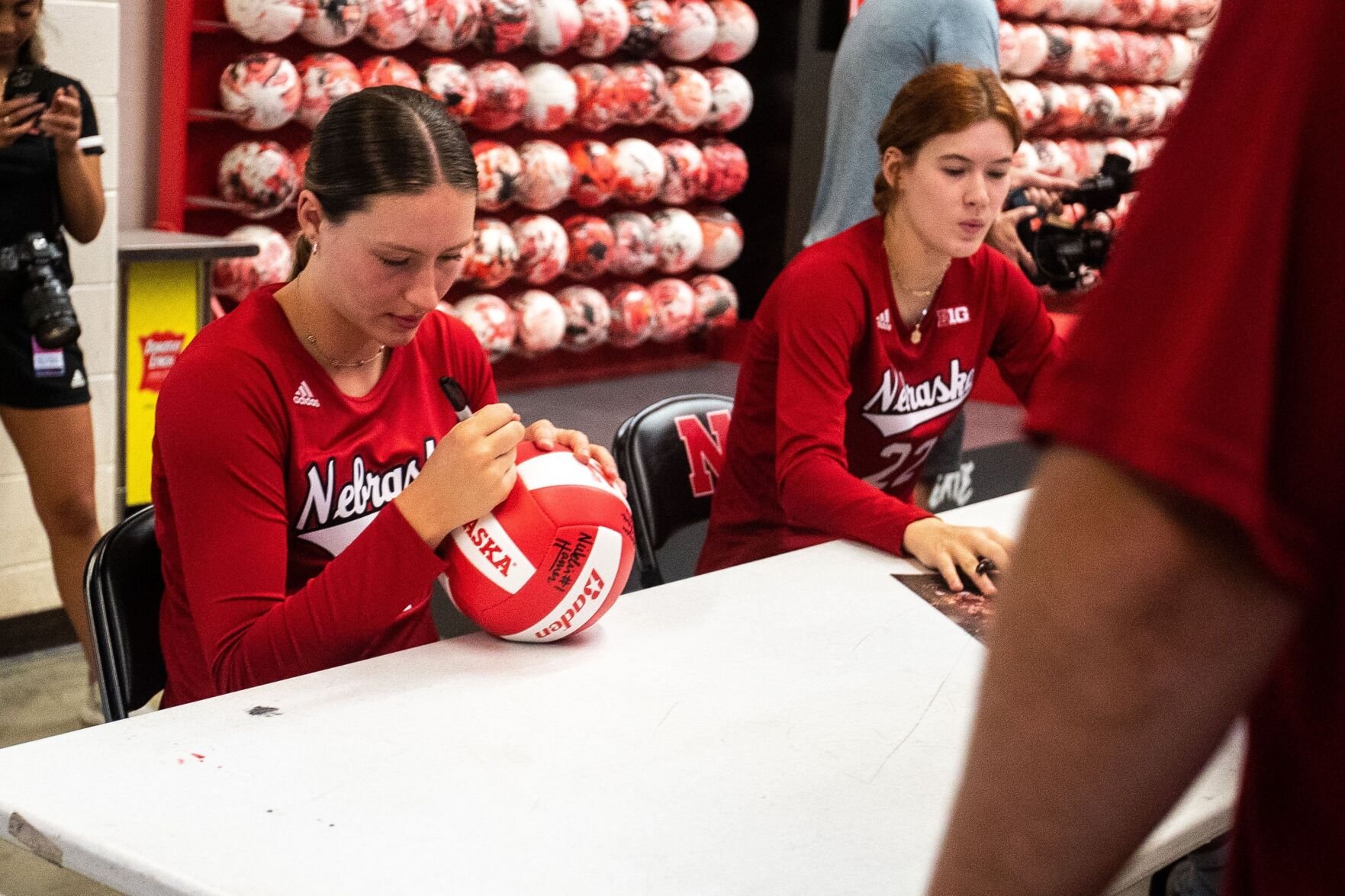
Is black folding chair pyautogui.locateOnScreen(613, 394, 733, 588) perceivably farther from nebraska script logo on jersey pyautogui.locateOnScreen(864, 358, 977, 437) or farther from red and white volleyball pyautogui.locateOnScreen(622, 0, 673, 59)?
red and white volleyball pyautogui.locateOnScreen(622, 0, 673, 59)

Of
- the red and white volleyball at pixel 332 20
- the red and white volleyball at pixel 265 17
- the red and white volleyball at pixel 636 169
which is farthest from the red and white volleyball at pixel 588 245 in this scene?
the red and white volleyball at pixel 265 17

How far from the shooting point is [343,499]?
1.73 m

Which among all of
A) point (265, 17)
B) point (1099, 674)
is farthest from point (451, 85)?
point (1099, 674)

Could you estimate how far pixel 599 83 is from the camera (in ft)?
15.5

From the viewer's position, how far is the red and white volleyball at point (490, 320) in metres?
4.40

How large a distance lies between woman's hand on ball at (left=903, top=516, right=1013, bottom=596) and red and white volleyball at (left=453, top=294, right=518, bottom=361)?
2584 mm

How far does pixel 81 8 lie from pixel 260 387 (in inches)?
84.2

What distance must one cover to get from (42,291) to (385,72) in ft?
4.70

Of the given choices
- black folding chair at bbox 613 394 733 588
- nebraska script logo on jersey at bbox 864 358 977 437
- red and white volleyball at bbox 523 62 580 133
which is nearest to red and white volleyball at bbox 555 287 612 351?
red and white volleyball at bbox 523 62 580 133

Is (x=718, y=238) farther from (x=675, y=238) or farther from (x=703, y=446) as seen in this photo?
(x=703, y=446)

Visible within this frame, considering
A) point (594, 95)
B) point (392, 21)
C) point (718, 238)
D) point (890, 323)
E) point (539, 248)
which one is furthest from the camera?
point (718, 238)

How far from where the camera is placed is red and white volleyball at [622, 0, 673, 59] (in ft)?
15.5

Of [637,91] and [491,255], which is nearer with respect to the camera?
[491,255]

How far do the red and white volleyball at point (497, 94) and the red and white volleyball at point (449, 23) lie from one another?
0.39 ft
